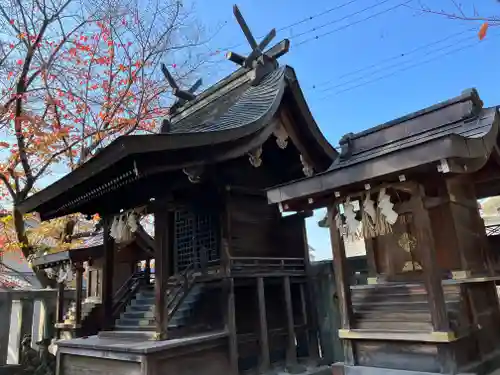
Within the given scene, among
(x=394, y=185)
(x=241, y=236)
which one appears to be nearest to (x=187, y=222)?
(x=241, y=236)

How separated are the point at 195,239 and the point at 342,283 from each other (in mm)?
4146

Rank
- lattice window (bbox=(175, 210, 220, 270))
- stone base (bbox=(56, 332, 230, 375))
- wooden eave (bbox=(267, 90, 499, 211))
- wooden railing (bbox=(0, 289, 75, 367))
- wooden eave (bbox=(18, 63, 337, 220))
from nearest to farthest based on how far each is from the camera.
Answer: wooden eave (bbox=(267, 90, 499, 211)) < wooden eave (bbox=(18, 63, 337, 220)) < stone base (bbox=(56, 332, 230, 375)) < lattice window (bbox=(175, 210, 220, 270)) < wooden railing (bbox=(0, 289, 75, 367))

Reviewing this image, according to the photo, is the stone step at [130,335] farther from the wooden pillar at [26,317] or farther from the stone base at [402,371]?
the wooden pillar at [26,317]

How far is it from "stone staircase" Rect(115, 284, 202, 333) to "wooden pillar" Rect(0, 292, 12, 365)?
4.54 meters

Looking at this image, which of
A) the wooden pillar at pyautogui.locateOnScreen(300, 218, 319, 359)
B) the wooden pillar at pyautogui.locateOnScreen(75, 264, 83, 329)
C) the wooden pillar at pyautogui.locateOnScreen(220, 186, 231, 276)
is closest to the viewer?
the wooden pillar at pyautogui.locateOnScreen(220, 186, 231, 276)

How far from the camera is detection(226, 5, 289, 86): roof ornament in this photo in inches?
361

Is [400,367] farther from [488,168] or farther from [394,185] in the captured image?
[488,168]

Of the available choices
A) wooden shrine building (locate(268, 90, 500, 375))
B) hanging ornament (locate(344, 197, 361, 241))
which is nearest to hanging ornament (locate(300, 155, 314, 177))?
wooden shrine building (locate(268, 90, 500, 375))

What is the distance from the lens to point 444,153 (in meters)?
3.95

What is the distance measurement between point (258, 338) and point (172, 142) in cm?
440

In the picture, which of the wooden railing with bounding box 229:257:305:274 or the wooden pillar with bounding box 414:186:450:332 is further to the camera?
the wooden railing with bounding box 229:257:305:274

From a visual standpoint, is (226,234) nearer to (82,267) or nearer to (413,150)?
(413,150)

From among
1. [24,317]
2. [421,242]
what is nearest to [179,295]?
[421,242]

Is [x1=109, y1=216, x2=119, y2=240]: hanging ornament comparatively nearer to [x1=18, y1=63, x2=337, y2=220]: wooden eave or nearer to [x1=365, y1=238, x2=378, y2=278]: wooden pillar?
[x1=18, y1=63, x2=337, y2=220]: wooden eave
